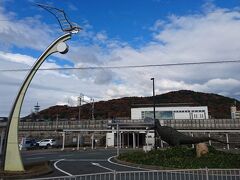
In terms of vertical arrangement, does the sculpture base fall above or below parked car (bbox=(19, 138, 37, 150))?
above

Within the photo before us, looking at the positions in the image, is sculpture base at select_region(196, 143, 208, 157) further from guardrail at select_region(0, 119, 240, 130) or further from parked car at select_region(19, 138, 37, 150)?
parked car at select_region(19, 138, 37, 150)

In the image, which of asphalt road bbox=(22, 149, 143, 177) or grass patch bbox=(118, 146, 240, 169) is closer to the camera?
asphalt road bbox=(22, 149, 143, 177)

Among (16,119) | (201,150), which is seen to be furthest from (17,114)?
(201,150)

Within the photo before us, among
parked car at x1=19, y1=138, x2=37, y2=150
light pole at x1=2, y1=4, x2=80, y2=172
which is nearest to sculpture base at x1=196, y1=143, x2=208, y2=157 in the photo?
light pole at x1=2, y1=4, x2=80, y2=172

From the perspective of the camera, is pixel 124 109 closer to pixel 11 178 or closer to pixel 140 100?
pixel 140 100

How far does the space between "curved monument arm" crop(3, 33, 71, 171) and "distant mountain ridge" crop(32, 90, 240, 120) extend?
79918 mm

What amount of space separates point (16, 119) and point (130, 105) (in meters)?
→ 87.6

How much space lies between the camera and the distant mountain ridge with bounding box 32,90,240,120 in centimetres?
10069

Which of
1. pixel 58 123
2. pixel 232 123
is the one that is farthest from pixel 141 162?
pixel 58 123

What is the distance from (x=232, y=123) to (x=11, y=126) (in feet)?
137

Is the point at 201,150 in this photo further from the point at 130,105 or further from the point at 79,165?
the point at 130,105

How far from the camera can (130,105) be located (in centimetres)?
10281

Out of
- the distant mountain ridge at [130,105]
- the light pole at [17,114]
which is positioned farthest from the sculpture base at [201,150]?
the distant mountain ridge at [130,105]

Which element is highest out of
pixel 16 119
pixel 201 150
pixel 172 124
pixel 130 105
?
pixel 130 105
